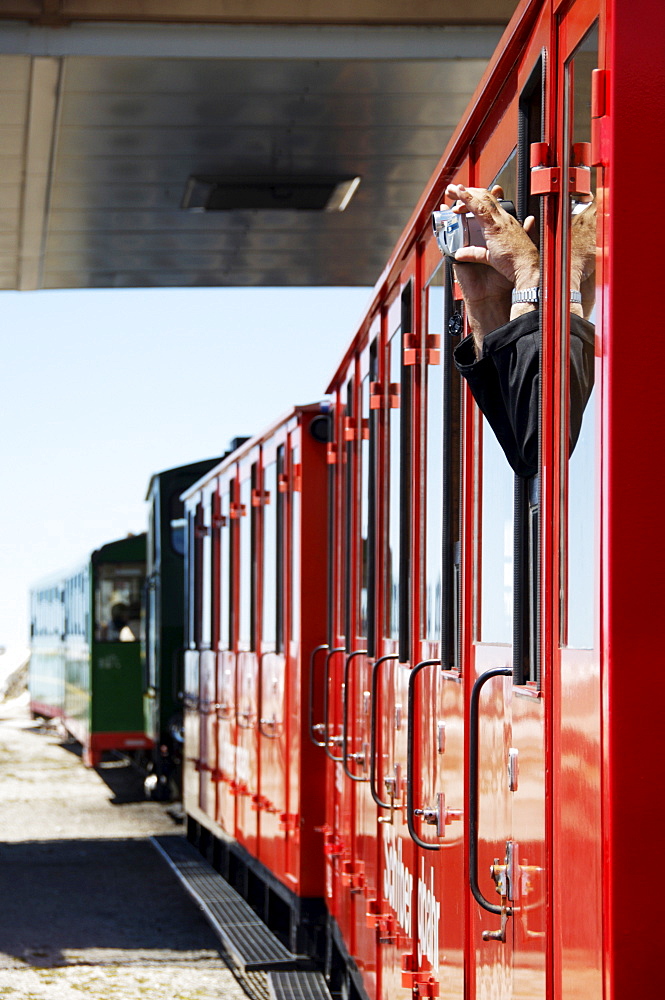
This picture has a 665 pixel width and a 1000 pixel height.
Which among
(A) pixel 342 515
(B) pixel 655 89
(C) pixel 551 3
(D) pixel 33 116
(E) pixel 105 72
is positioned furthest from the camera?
(D) pixel 33 116

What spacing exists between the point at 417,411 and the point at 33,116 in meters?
5.51

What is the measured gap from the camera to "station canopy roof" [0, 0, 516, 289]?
838cm

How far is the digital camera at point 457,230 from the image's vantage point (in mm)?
2912

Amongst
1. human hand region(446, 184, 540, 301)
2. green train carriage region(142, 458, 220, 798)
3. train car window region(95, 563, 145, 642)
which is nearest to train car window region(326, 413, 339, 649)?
human hand region(446, 184, 540, 301)

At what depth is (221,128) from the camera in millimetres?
9742

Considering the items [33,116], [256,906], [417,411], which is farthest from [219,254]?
[417,411]

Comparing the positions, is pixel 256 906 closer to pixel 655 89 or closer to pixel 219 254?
pixel 219 254

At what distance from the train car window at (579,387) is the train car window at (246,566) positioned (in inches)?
296

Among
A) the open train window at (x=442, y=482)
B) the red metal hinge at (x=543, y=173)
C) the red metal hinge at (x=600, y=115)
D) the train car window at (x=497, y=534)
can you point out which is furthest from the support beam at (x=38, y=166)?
the red metal hinge at (x=600, y=115)

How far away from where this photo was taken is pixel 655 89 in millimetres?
2316

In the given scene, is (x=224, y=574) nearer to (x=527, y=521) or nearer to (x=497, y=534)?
(x=497, y=534)

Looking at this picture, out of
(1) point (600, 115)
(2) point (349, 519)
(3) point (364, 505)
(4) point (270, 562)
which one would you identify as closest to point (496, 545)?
(1) point (600, 115)

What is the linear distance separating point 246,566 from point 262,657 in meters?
1.12

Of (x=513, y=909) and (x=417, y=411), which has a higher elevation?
(x=417, y=411)
